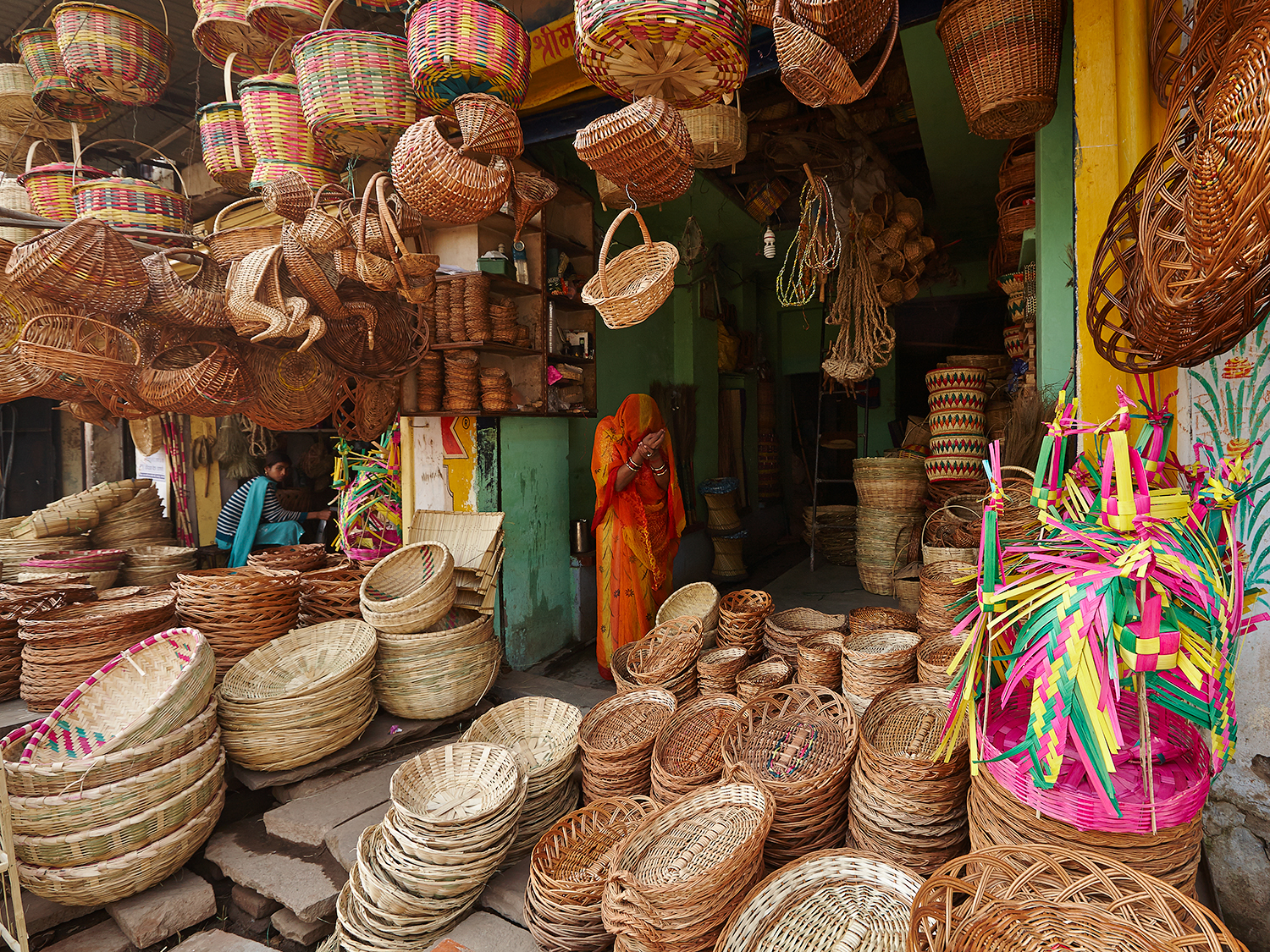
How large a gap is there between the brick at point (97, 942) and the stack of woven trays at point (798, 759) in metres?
2.24

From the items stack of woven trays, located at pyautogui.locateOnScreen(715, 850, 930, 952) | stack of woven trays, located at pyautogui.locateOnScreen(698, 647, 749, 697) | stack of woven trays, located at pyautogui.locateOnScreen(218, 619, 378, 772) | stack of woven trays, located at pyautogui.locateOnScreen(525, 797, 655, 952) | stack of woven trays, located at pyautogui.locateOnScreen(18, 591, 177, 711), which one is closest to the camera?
stack of woven trays, located at pyautogui.locateOnScreen(715, 850, 930, 952)

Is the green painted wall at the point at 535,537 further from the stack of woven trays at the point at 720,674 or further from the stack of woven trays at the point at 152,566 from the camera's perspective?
the stack of woven trays at the point at 152,566

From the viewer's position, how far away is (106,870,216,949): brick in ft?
7.20

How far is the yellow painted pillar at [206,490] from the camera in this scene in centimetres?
602

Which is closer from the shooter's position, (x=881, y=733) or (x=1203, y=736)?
(x=1203, y=736)

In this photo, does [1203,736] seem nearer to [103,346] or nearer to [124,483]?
[103,346]

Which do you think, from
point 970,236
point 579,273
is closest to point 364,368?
point 579,273

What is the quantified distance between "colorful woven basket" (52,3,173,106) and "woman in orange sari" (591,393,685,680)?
3.38m

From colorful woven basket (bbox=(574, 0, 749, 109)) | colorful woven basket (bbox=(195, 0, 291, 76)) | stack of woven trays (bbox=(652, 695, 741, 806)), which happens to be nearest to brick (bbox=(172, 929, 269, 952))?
stack of woven trays (bbox=(652, 695, 741, 806))

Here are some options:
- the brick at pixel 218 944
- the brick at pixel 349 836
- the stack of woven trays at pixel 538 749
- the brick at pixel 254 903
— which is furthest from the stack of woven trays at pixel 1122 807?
the brick at pixel 254 903

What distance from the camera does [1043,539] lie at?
1420 millimetres

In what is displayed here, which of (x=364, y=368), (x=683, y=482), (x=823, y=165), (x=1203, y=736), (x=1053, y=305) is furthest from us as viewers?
(x=683, y=482)

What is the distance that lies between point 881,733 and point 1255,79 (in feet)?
5.66

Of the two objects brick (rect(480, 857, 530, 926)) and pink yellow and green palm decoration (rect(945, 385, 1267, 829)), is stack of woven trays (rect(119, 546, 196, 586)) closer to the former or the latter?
brick (rect(480, 857, 530, 926))
